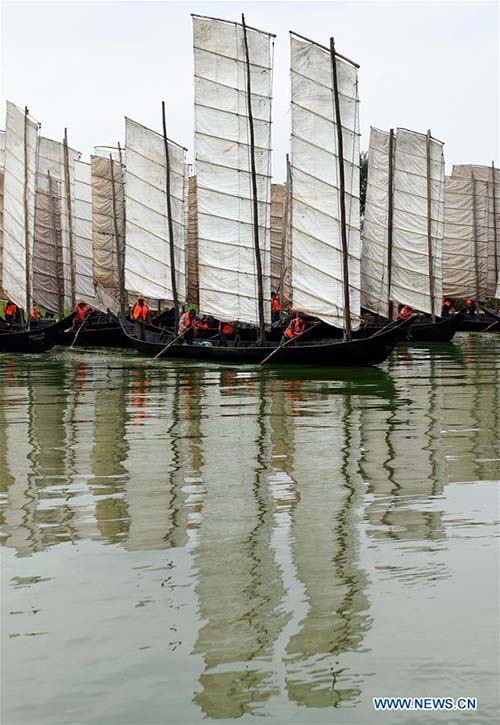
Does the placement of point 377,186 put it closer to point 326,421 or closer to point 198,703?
point 326,421

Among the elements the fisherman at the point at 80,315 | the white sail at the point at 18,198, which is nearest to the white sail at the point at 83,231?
the fisherman at the point at 80,315

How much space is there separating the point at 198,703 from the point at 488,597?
2.18 metres

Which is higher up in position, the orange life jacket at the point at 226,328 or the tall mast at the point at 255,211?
the tall mast at the point at 255,211

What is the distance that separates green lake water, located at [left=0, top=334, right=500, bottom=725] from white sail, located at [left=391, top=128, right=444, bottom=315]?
25.8m

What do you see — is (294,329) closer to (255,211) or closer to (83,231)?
(255,211)

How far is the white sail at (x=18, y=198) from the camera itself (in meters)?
35.7

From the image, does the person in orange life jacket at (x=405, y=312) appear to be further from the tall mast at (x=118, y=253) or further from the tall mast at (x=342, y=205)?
the tall mast at (x=342, y=205)

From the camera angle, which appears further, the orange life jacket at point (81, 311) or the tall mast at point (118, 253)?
the tall mast at point (118, 253)

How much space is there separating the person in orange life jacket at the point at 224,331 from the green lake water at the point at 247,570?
14.0 meters

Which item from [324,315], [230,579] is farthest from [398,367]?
[230,579]

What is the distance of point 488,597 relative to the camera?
7.59 meters

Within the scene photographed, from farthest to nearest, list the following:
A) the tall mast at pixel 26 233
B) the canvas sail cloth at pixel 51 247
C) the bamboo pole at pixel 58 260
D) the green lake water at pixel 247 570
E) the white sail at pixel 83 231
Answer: the white sail at pixel 83 231
the canvas sail cloth at pixel 51 247
the bamboo pole at pixel 58 260
the tall mast at pixel 26 233
the green lake water at pixel 247 570

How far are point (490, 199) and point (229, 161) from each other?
2528 centimetres

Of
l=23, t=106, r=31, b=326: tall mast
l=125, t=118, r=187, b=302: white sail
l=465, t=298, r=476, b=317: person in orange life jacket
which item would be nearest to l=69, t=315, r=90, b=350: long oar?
l=125, t=118, r=187, b=302: white sail
